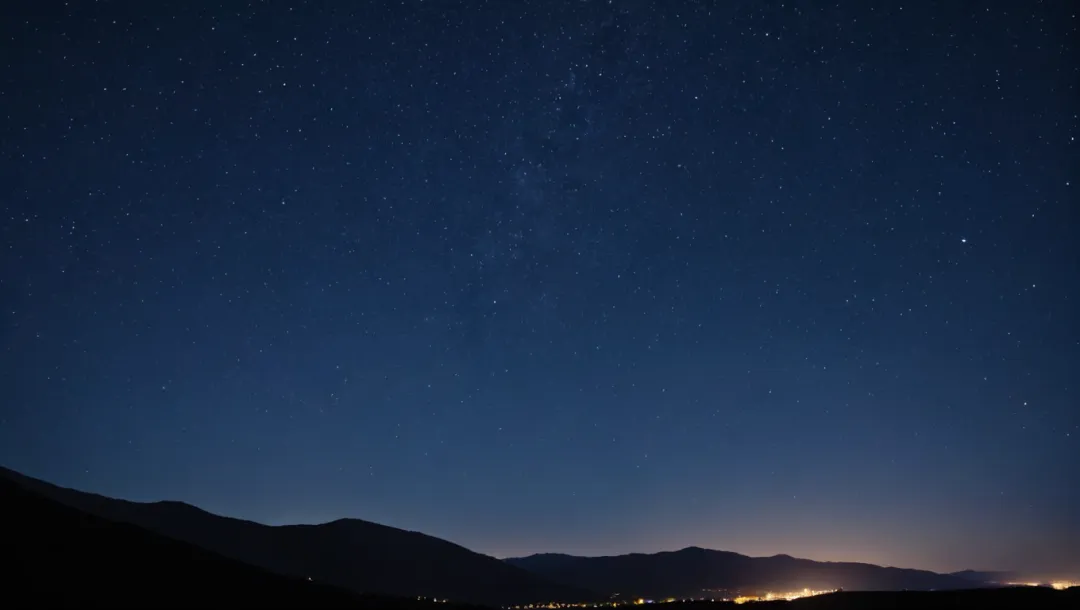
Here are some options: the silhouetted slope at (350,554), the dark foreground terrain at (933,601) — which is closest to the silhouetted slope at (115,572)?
the dark foreground terrain at (933,601)

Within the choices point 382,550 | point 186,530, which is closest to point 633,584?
point 382,550

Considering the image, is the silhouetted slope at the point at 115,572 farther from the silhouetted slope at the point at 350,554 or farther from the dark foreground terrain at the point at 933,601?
the silhouetted slope at the point at 350,554

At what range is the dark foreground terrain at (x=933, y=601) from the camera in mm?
23781

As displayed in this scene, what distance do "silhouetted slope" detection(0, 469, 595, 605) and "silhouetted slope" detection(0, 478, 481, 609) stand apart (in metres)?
77.1

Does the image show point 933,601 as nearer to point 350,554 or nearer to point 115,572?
point 115,572

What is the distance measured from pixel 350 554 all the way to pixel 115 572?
103 m

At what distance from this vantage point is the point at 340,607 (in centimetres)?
2716

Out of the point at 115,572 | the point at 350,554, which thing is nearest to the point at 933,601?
the point at 115,572

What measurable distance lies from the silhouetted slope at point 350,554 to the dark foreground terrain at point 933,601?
87.1 meters

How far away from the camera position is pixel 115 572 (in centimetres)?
2677

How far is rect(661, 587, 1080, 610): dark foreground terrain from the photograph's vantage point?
23.8m

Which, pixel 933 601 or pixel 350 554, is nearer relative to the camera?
pixel 933 601

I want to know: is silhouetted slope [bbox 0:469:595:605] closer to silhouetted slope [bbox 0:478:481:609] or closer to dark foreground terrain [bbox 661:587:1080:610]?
silhouetted slope [bbox 0:478:481:609]

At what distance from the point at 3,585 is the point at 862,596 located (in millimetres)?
33140
